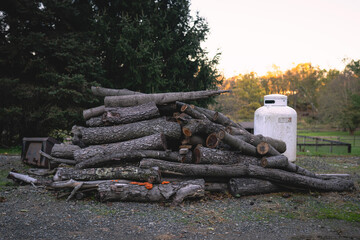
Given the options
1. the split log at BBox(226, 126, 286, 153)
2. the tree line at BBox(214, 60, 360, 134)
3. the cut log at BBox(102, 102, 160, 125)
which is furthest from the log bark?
the tree line at BBox(214, 60, 360, 134)

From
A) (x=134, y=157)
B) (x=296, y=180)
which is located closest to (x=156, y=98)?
(x=134, y=157)

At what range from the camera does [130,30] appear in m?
14.1

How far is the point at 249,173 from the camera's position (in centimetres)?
656

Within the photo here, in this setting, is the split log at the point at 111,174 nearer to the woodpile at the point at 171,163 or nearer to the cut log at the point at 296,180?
the woodpile at the point at 171,163

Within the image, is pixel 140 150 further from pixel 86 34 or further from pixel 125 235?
pixel 86 34

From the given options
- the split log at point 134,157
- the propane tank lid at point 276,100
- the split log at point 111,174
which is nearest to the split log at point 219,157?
the split log at point 134,157

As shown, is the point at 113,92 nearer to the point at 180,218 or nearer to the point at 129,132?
the point at 129,132

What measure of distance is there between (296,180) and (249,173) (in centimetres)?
117

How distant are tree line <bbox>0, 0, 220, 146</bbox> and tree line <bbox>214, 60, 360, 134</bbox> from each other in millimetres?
5460

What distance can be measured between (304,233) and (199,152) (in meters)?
2.97

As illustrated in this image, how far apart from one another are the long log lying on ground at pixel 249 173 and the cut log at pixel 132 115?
1.57 metres

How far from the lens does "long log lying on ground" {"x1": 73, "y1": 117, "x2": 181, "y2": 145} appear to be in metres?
7.19

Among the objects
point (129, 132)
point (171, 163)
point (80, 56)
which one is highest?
point (80, 56)

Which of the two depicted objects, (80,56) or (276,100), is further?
(80,56)
